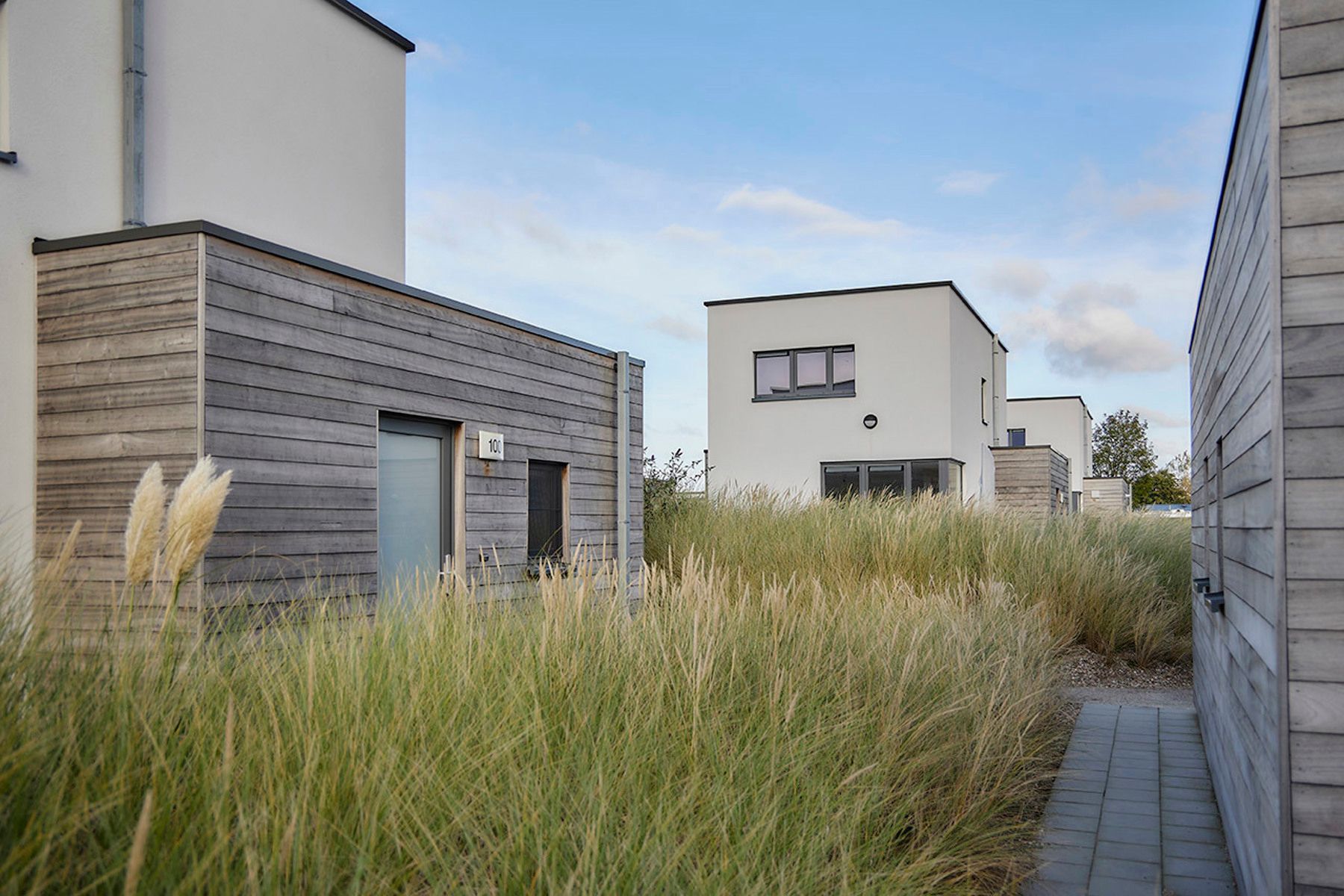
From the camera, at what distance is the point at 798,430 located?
19172mm

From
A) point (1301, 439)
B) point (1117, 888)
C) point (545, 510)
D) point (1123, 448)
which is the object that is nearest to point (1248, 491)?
point (1301, 439)

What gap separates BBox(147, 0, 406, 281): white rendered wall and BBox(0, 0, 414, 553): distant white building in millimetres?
16

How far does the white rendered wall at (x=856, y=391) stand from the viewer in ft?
59.5

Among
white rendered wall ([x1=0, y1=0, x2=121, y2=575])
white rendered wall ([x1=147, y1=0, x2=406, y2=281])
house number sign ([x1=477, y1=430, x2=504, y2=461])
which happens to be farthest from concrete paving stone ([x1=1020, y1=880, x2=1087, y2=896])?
white rendered wall ([x1=147, y1=0, x2=406, y2=281])

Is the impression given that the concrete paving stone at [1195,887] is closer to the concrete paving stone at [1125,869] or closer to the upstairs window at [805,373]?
the concrete paving stone at [1125,869]

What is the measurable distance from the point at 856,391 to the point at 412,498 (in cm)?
1221

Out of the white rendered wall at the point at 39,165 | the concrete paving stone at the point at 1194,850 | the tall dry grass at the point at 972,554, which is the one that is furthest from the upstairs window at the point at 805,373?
the concrete paving stone at the point at 1194,850

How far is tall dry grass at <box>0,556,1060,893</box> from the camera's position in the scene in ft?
5.95

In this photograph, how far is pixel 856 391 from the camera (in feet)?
61.2

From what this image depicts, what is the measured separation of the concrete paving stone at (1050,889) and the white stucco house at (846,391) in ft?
46.0

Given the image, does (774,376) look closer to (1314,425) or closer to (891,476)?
(891,476)

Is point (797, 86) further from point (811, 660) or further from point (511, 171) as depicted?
point (811, 660)

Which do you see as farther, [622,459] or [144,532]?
[622,459]

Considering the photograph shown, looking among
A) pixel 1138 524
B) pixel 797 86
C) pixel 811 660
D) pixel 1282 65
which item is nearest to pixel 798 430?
pixel 1138 524
